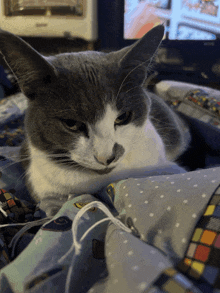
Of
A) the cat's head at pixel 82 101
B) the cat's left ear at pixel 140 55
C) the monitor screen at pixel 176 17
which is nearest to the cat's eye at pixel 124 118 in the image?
the cat's head at pixel 82 101

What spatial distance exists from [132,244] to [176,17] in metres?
1.91

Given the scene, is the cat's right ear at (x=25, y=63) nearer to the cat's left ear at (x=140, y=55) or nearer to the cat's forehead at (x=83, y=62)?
the cat's forehead at (x=83, y=62)

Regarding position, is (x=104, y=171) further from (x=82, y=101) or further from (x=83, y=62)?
(x=83, y=62)

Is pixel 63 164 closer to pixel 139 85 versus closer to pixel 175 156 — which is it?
pixel 139 85

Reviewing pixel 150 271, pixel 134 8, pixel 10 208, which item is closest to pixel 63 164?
pixel 10 208

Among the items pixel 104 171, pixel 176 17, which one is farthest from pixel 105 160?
pixel 176 17

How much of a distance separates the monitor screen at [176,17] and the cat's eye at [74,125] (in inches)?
54.4

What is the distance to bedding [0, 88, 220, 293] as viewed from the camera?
1.03ft

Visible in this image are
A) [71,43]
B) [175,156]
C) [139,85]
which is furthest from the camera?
[71,43]

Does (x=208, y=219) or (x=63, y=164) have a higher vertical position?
(x=208, y=219)

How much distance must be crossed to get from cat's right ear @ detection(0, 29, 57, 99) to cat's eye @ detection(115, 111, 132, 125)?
8.0 inches

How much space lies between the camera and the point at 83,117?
597mm

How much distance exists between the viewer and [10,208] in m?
0.63

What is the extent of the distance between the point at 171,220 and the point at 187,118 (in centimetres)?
94
